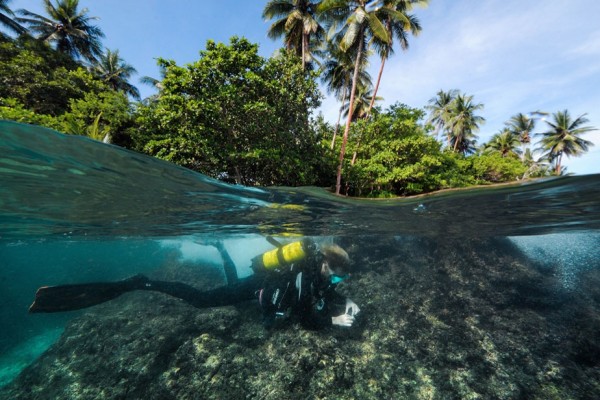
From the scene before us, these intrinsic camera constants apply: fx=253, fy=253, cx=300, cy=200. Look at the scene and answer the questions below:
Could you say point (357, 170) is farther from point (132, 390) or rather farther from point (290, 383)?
point (132, 390)

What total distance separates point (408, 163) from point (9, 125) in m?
16.0

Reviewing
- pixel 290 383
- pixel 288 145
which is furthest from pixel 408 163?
pixel 290 383

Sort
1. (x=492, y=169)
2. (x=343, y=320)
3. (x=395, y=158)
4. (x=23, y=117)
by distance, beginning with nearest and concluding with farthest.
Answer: (x=343, y=320) → (x=23, y=117) → (x=395, y=158) → (x=492, y=169)

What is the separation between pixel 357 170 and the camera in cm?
1481

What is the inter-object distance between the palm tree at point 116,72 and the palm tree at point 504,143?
49.1m

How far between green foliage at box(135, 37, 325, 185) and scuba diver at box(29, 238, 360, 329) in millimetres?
4550

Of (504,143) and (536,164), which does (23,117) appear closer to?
(504,143)

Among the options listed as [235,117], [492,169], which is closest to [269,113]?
[235,117]

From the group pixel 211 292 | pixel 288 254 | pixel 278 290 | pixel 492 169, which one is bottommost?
pixel 211 292

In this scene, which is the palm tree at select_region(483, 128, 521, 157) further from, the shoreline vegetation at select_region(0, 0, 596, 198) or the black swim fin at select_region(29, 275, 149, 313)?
the black swim fin at select_region(29, 275, 149, 313)

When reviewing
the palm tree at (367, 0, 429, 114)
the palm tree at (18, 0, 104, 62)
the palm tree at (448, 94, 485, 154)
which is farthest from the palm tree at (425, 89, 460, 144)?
the palm tree at (18, 0, 104, 62)

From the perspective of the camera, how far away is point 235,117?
11867mm

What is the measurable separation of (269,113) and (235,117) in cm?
160

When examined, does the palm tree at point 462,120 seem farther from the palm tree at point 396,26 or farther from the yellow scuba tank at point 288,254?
the yellow scuba tank at point 288,254
